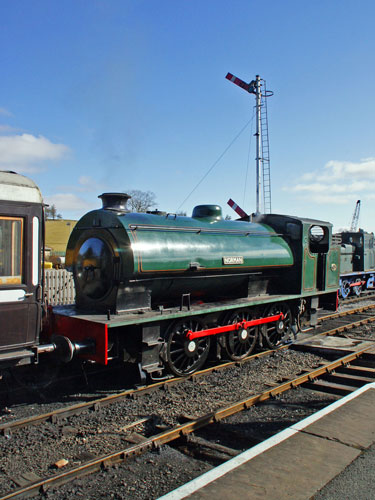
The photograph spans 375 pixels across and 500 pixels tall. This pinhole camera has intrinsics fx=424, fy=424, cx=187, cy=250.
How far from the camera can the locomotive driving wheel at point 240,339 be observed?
25.7ft

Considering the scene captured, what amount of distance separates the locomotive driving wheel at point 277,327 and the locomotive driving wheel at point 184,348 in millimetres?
1832

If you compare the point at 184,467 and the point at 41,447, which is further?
the point at 41,447

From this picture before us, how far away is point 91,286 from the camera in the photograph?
6664 millimetres

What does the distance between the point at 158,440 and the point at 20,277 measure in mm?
2533

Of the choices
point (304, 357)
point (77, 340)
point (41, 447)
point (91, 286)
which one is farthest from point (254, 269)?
point (41, 447)

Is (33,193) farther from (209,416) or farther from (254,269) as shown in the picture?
(254,269)

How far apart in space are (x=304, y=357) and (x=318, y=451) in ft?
14.4

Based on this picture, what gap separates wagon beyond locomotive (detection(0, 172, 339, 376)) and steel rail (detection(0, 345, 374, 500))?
4.53 feet

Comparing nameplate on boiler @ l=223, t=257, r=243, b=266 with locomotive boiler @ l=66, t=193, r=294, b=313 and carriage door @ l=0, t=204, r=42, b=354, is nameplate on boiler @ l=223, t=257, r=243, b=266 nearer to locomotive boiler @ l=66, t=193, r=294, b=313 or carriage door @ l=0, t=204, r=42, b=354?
locomotive boiler @ l=66, t=193, r=294, b=313

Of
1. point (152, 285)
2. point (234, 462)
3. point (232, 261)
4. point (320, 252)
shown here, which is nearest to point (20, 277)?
point (152, 285)

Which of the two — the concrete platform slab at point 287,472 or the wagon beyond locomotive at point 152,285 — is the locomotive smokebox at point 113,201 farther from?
the concrete platform slab at point 287,472

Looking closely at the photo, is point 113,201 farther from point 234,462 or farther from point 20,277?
point 234,462

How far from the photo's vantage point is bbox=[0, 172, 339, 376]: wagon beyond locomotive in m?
5.26

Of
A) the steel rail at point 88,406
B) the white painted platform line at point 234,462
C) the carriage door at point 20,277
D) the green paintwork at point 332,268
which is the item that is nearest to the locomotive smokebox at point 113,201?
the carriage door at point 20,277
